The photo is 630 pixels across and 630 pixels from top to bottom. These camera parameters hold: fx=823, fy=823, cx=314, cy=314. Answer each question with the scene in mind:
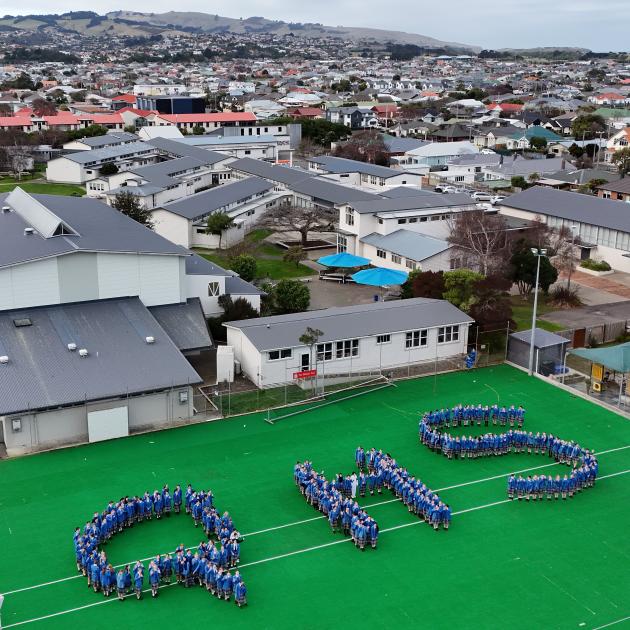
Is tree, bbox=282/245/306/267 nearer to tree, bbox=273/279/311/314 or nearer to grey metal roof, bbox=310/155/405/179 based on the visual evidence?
tree, bbox=273/279/311/314

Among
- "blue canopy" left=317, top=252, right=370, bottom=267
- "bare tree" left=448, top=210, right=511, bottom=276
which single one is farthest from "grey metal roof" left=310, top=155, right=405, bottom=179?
"blue canopy" left=317, top=252, right=370, bottom=267

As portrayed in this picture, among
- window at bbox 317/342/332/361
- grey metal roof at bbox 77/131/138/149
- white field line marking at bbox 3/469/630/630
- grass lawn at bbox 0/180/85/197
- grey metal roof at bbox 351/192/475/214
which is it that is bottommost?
white field line marking at bbox 3/469/630/630

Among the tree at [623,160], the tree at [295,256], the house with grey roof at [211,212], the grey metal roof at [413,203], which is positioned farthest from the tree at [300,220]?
the tree at [623,160]

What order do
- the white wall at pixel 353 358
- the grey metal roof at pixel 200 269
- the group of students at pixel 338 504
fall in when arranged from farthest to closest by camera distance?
the grey metal roof at pixel 200 269 < the white wall at pixel 353 358 < the group of students at pixel 338 504

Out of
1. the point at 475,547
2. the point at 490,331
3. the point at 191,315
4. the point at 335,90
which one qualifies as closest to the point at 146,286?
the point at 191,315

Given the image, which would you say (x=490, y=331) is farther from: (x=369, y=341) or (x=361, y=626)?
(x=361, y=626)

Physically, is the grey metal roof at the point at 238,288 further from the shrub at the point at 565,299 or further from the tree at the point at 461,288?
the shrub at the point at 565,299

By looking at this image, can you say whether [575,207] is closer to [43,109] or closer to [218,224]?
[218,224]
